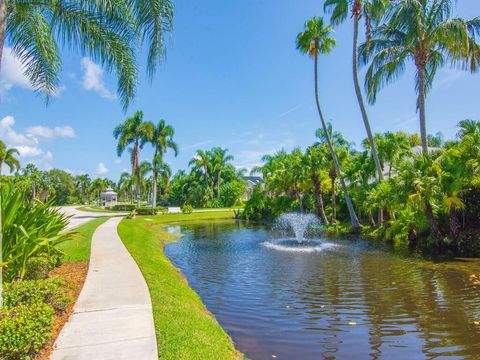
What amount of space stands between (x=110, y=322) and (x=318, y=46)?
25.9 m

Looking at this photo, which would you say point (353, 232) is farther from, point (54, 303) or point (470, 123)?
point (54, 303)

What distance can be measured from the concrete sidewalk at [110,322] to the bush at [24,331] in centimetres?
34

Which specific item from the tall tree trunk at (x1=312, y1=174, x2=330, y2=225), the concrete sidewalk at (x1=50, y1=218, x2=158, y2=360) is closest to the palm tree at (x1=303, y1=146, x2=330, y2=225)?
the tall tree trunk at (x1=312, y1=174, x2=330, y2=225)

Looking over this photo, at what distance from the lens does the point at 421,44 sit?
63.5ft

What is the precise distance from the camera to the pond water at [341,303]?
655cm

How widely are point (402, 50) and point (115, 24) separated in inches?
701

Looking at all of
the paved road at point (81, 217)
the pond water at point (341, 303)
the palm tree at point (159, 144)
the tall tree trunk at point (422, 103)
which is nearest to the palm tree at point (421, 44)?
the tall tree trunk at point (422, 103)

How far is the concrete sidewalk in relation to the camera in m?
4.79

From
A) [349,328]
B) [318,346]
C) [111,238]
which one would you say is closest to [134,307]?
[318,346]

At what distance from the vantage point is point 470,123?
54.7 ft

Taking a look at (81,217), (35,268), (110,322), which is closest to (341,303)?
(110,322)

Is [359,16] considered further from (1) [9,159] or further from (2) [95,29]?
(1) [9,159]

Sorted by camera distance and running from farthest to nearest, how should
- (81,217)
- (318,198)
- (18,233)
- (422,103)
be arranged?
(81,217) < (318,198) < (422,103) < (18,233)

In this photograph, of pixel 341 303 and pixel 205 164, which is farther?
pixel 205 164
